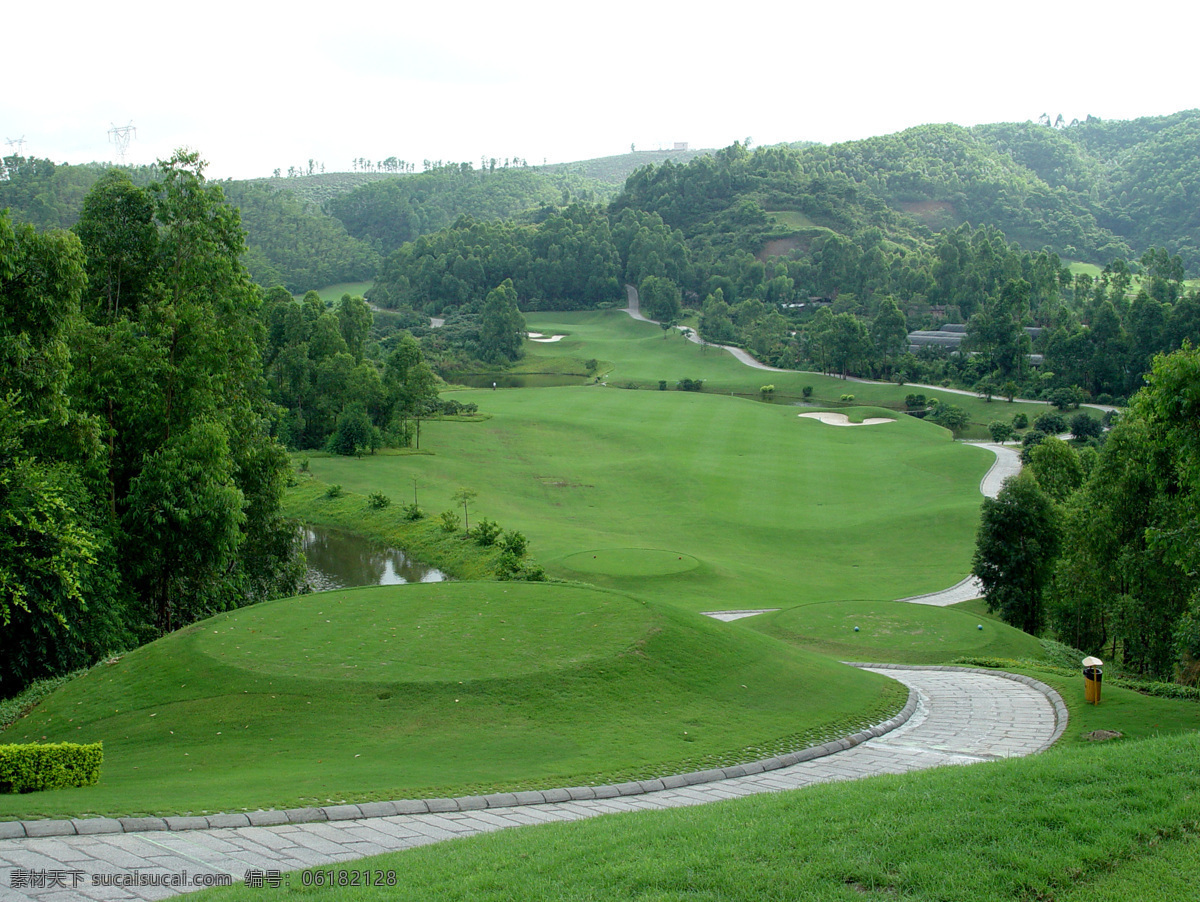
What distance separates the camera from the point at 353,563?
42.5 metres

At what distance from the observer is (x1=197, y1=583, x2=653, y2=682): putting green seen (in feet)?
51.7

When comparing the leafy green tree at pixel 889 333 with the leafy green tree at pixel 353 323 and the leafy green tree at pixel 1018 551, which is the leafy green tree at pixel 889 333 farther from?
the leafy green tree at pixel 1018 551

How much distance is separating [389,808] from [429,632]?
284 inches

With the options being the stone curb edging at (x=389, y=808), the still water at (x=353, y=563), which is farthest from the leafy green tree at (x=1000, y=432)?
the stone curb edging at (x=389, y=808)

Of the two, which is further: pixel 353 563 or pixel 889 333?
pixel 889 333

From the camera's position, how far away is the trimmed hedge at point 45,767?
10.5 metres

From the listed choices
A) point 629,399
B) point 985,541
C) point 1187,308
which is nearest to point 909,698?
point 985,541

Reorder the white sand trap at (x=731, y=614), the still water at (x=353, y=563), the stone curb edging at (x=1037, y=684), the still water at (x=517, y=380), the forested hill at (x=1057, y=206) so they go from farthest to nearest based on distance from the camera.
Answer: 1. the forested hill at (x=1057, y=206)
2. the still water at (x=517, y=380)
3. the still water at (x=353, y=563)
4. the white sand trap at (x=731, y=614)
5. the stone curb edging at (x=1037, y=684)

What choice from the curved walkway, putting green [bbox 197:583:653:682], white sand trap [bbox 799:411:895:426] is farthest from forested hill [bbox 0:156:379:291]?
putting green [bbox 197:583:653:682]

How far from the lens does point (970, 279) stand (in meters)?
117

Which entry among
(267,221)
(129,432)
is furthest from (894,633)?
(267,221)

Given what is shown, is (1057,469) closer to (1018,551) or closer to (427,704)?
(1018,551)

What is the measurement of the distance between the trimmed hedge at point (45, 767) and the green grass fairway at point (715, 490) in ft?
74.0

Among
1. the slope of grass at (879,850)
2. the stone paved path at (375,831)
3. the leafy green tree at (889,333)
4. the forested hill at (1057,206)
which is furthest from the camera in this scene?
the forested hill at (1057,206)
